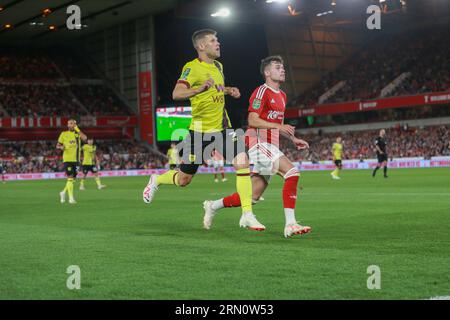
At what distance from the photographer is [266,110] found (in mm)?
9305

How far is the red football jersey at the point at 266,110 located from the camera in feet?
30.3

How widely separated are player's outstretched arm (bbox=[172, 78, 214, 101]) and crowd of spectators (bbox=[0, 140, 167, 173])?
44.4 m

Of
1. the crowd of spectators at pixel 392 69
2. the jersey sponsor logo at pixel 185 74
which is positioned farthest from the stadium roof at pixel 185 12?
the jersey sponsor logo at pixel 185 74

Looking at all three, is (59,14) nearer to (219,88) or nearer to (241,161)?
(219,88)

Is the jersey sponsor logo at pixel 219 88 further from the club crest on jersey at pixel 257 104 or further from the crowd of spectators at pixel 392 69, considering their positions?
the crowd of spectators at pixel 392 69

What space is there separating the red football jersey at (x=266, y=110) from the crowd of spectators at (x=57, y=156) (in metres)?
44.5

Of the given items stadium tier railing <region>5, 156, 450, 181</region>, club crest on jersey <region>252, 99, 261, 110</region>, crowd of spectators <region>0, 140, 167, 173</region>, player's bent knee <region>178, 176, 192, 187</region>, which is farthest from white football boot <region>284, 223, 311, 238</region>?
crowd of spectators <region>0, 140, 167, 173</region>

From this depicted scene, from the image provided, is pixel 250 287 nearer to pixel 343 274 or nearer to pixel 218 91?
pixel 343 274

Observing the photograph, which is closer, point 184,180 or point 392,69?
point 184,180

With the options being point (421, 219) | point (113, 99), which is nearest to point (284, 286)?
point (421, 219)

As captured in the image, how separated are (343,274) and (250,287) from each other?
3.17ft

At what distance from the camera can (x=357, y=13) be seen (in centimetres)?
5906

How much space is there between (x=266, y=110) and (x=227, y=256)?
8.78 ft

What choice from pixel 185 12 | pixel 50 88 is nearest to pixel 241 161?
pixel 185 12
